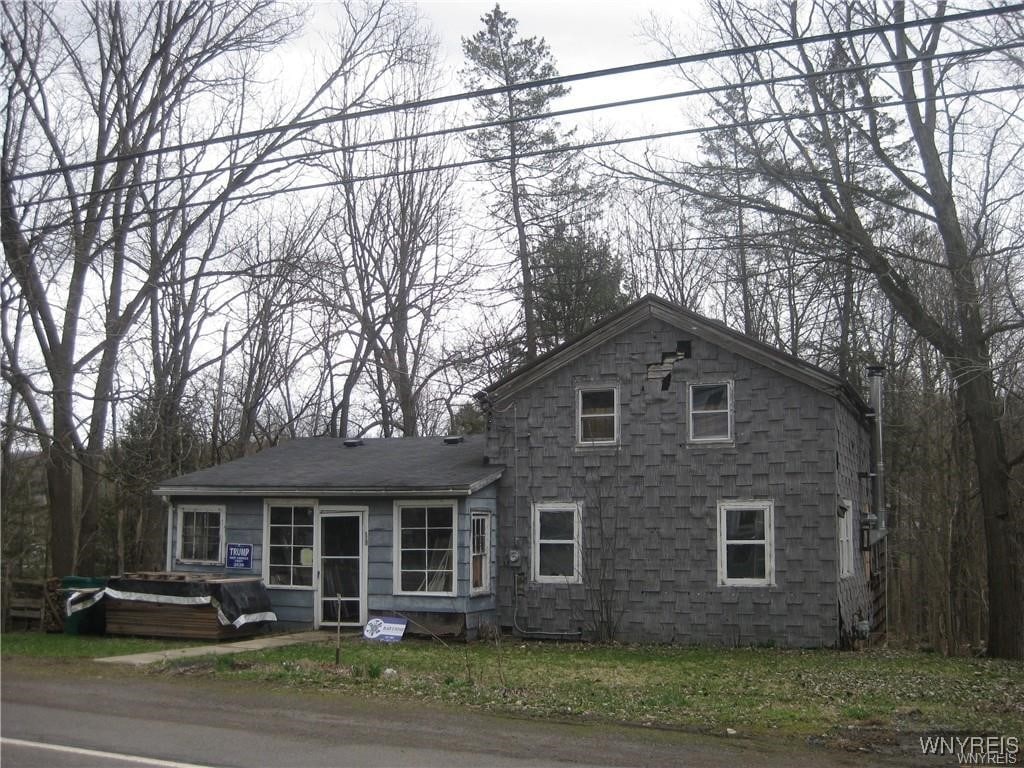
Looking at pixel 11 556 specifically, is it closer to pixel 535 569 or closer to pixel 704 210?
pixel 535 569

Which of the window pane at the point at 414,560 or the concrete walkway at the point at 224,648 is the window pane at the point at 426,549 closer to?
the window pane at the point at 414,560

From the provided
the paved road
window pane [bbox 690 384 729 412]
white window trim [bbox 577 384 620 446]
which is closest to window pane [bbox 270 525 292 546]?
white window trim [bbox 577 384 620 446]

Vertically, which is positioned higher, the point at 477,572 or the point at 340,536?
the point at 340,536

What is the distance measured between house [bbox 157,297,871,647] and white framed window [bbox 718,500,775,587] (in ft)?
0.08

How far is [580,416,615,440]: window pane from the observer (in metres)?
18.9

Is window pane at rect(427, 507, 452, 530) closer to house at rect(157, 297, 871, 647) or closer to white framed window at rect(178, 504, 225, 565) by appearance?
house at rect(157, 297, 871, 647)

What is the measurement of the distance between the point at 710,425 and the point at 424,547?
5.53 metres

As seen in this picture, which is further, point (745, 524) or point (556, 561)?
point (556, 561)

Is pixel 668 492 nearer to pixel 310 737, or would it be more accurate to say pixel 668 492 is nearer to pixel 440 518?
pixel 440 518

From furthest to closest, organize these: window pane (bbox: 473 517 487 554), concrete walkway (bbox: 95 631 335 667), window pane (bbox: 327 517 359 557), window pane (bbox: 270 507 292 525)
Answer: window pane (bbox: 270 507 292 525) → window pane (bbox: 327 517 359 557) → window pane (bbox: 473 517 487 554) → concrete walkway (bbox: 95 631 335 667)

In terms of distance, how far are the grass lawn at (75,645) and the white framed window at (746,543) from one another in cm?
895

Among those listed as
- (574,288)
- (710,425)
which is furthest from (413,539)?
(574,288)

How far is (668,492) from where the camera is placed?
18281mm

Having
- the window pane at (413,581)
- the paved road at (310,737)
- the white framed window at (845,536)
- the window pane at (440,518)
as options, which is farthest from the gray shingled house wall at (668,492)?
the paved road at (310,737)
